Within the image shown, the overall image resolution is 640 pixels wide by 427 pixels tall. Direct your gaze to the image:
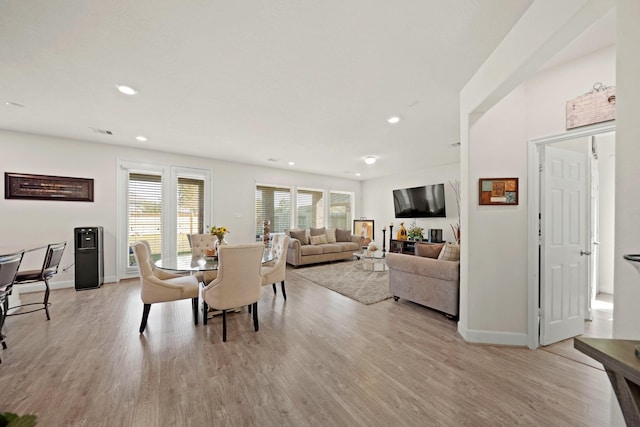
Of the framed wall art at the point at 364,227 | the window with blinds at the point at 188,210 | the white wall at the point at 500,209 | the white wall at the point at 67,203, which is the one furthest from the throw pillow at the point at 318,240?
the white wall at the point at 500,209

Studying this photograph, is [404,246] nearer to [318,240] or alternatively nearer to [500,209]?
[318,240]

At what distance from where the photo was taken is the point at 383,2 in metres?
1.55

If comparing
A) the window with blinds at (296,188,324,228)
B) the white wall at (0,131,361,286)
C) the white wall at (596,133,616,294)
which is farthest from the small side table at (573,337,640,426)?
the window with blinds at (296,188,324,228)

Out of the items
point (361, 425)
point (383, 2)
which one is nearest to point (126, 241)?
point (361, 425)

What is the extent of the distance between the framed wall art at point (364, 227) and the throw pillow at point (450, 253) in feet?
16.5

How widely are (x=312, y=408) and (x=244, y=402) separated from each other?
48 cm

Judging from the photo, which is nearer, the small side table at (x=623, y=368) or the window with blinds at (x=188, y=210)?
the small side table at (x=623, y=368)

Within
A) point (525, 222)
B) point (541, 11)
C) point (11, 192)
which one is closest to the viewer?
point (541, 11)

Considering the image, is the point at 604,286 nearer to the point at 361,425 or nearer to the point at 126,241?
the point at 361,425

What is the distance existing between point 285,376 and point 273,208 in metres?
5.25

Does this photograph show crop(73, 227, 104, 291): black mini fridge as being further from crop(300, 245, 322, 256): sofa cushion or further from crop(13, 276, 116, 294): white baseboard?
crop(300, 245, 322, 256): sofa cushion

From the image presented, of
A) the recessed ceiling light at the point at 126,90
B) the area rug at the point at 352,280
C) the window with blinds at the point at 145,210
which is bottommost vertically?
the area rug at the point at 352,280

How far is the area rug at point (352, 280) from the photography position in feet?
12.7

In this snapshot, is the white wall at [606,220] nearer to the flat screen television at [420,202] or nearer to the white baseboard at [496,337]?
the flat screen television at [420,202]
